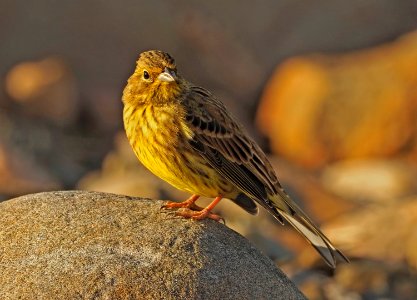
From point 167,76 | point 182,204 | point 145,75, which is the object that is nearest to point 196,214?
point 182,204

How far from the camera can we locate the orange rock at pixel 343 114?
22.5 meters

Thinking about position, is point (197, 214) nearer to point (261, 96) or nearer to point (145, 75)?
point (145, 75)

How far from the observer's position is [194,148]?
10312 millimetres

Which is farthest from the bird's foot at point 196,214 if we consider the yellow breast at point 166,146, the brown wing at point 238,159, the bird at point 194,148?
the brown wing at point 238,159

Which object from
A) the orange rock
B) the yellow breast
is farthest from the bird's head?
the orange rock

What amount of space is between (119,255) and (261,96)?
51.0ft

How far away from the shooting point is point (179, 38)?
81.9ft

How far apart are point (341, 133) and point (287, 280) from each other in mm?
12990

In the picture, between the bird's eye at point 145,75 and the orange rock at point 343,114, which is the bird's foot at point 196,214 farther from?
the orange rock at point 343,114

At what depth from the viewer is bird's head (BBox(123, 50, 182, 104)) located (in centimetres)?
1038

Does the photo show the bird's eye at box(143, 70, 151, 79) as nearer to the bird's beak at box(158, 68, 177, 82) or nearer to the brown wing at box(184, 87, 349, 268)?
the bird's beak at box(158, 68, 177, 82)

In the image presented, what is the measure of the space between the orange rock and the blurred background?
0.08 feet

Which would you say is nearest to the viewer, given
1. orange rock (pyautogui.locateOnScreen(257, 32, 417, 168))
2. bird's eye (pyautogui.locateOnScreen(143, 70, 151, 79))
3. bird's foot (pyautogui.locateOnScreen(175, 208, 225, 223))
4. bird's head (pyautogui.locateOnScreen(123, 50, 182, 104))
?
bird's foot (pyautogui.locateOnScreen(175, 208, 225, 223))

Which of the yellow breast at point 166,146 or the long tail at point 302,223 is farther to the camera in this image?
the long tail at point 302,223
